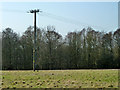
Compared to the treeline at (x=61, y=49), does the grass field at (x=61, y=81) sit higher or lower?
lower

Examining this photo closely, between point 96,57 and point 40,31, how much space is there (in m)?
15.8

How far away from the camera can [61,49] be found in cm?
5172

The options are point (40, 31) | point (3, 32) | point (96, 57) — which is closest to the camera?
point (3, 32)

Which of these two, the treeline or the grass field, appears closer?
the grass field

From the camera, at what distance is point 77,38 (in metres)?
53.3

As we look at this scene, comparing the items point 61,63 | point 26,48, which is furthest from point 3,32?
point 61,63

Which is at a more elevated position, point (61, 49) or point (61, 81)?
point (61, 49)

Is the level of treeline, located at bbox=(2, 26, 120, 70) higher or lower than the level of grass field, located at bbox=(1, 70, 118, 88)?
higher

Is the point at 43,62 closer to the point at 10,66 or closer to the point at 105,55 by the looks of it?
the point at 10,66

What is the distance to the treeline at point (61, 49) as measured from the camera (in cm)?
4847

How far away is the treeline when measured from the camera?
48.5 meters

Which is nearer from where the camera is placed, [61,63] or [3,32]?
[3,32]

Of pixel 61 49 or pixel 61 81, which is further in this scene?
pixel 61 49

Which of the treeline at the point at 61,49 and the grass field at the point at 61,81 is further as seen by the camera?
the treeline at the point at 61,49
